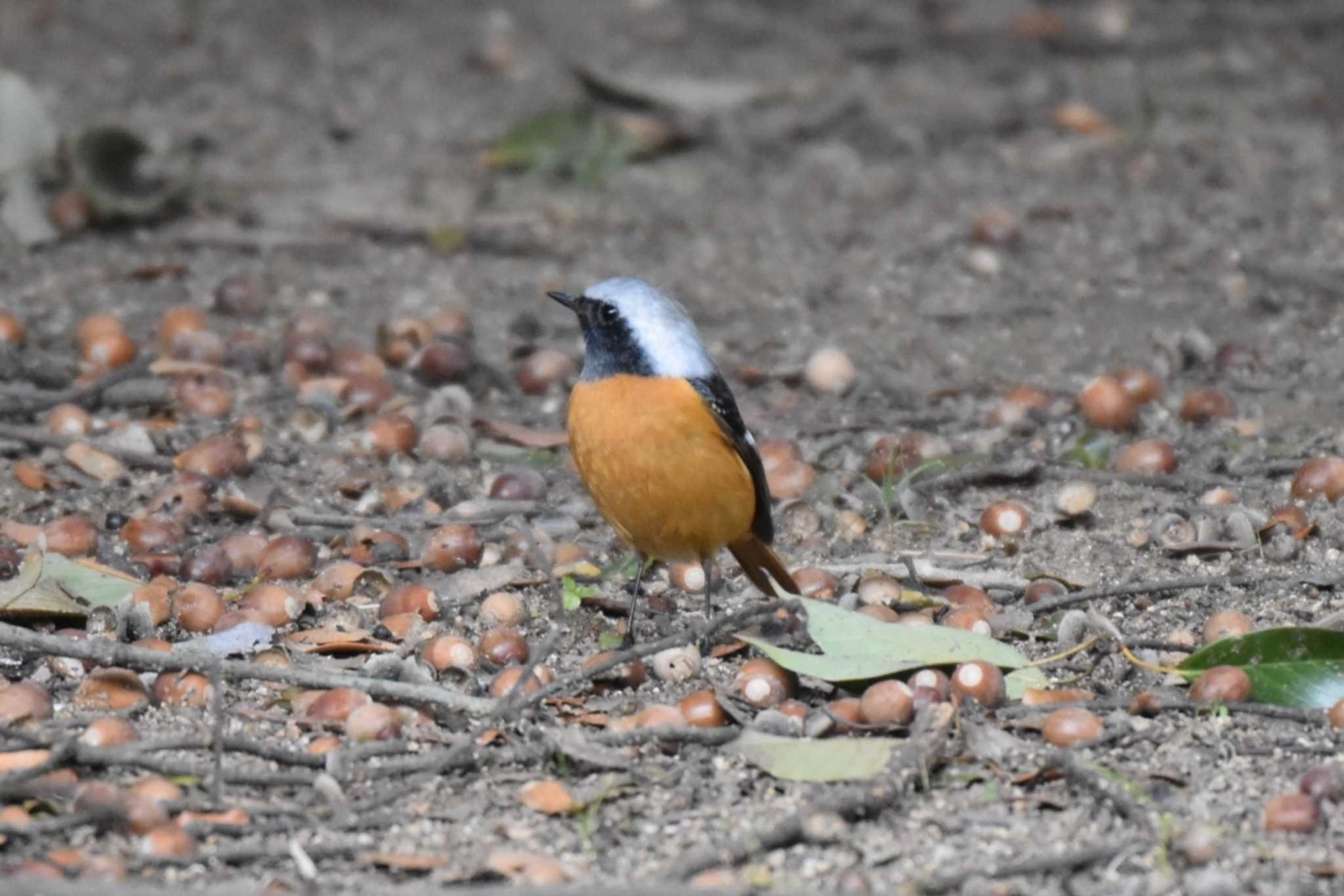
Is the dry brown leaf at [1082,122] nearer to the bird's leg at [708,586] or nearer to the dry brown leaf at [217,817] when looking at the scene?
the bird's leg at [708,586]

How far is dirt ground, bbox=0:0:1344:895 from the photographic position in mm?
3816

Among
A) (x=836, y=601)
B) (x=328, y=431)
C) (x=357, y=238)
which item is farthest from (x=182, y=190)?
(x=836, y=601)

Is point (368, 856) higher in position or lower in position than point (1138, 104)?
Result: lower

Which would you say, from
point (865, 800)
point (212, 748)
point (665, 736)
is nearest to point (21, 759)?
point (212, 748)

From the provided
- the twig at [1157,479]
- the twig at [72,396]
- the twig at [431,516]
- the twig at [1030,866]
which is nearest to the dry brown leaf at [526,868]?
the twig at [1030,866]

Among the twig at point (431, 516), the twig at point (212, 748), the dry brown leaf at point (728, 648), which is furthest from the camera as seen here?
the twig at point (431, 516)

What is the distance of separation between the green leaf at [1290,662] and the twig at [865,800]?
0.78 m

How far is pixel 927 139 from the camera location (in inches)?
368

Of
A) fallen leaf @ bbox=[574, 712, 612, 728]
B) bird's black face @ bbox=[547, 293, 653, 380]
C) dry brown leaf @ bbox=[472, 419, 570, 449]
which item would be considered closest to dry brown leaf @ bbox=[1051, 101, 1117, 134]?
dry brown leaf @ bbox=[472, 419, 570, 449]

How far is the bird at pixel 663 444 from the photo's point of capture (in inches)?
196

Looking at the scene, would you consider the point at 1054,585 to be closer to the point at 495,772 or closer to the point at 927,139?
the point at 495,772

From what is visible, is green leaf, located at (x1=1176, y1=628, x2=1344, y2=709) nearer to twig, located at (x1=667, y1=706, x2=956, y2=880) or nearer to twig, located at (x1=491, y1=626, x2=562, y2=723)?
twig, located at (x1=667, y1=706, x2=956, y2=880)

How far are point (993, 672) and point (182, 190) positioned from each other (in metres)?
5.28

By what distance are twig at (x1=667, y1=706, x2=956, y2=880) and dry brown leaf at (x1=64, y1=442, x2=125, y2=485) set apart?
120 inches
